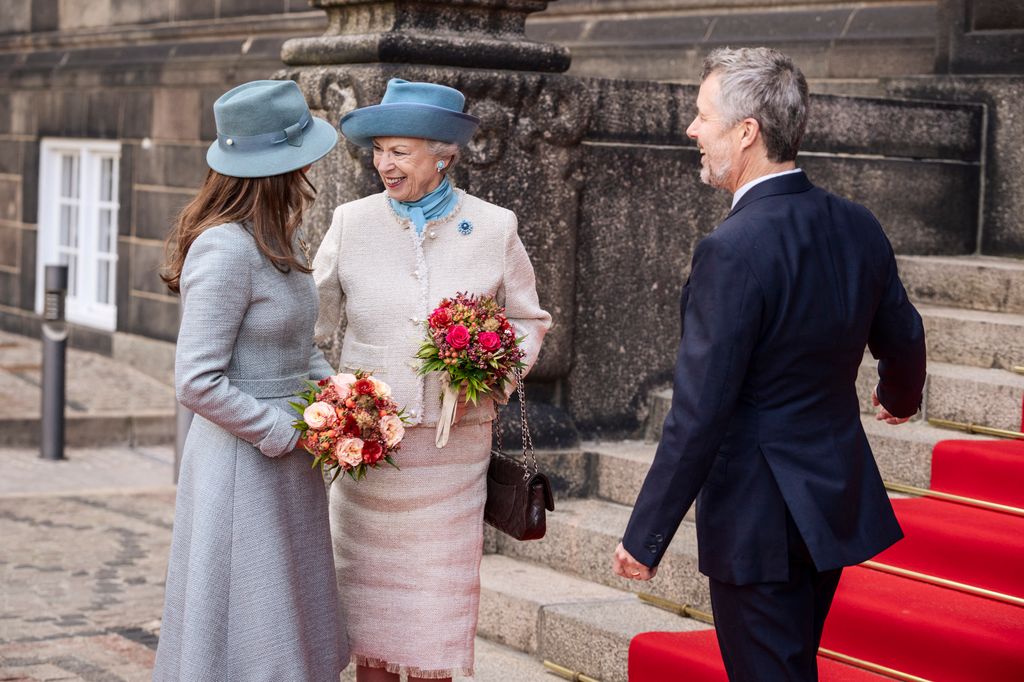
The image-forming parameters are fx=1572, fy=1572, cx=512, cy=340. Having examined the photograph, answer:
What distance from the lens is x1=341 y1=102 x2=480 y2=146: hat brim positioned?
13.5ft

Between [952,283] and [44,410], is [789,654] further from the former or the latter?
[44,410]

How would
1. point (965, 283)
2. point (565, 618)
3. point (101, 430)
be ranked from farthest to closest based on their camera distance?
point (101, 430), point (965, 283), point (565, 618)

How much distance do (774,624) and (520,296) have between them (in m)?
1.38

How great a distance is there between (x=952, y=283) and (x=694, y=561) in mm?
2060

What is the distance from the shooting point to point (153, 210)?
13.7 m

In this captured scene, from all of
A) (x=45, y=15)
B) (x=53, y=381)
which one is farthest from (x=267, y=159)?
(x=45, y=15)

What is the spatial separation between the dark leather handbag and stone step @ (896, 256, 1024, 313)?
2.88 m

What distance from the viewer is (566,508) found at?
5.98 meters

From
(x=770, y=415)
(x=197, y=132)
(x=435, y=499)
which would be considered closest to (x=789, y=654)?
(x=770, y=415)

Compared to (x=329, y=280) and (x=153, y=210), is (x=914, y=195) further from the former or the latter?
(x=153, y=210)

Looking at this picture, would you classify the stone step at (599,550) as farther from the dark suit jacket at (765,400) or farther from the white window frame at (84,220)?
the white window frame at (84,220)

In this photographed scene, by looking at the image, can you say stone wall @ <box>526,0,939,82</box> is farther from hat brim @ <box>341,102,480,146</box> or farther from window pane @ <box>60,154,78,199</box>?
window pane @ <box>60,154,78,199</box>

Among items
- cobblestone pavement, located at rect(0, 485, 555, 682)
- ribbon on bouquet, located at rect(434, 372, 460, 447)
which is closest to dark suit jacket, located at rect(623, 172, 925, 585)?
ribbon on bouquet, located at rect(434, 372, 460, 447)

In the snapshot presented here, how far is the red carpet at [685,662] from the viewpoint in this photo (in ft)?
14.9
